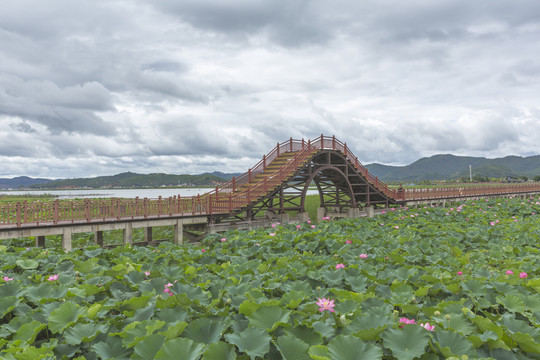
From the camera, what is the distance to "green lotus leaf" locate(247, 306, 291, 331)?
10.6 ft

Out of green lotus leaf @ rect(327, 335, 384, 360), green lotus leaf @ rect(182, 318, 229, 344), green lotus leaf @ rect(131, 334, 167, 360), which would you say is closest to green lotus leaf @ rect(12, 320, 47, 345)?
green lotus leaf @ rect(131, 334, 167, 360)

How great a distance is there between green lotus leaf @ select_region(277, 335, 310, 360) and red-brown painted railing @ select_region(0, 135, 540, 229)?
49.7 ft

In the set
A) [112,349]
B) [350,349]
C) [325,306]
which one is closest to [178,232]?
[325,306]

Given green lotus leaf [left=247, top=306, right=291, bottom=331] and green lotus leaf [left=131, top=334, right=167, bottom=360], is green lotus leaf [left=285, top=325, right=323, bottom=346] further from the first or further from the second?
green lotus leaf [left=131, top=334, right=167, bottom=360]

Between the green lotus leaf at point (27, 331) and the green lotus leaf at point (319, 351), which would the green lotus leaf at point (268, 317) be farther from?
the green lotus leaf at point (27, 331)

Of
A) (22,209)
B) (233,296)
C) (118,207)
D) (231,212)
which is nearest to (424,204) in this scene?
(231,212)

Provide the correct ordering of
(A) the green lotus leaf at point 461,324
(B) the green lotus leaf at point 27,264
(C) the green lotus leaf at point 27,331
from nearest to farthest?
(A) the green lotus leaf at point 461,324 < (C) the green lotus leaf at point 27,331 < (B) the green lotus leaf at point 27,264

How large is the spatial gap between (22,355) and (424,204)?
37343mm

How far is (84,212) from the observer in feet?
52.6

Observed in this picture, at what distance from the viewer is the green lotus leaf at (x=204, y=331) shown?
3.12 m

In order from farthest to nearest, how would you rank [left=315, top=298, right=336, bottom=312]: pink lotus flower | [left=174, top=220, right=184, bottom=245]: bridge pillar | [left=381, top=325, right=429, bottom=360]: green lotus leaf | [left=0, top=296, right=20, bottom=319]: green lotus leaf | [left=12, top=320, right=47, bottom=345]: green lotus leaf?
[left=174, top=220, right=184, bottom=245]: bridge pillar, [left=0, top=296, right=20, bottom=319]: green lotus leaf, [left=315, top=298, right=336, bottom=312]: pink lotus flower, [left=12, top=320, right=47, bottom=345]: green lotus leaf, [left=381, top=325, right=429, bottom=360]: green lotus leaf

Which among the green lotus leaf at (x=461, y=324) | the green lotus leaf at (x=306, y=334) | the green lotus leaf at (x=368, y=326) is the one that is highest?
the green lotus leaf at (x=368, y=326)

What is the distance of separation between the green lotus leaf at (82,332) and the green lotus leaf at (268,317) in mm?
1371

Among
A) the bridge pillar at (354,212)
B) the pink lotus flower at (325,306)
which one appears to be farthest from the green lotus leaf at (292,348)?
the bridge pillar at (354,212)
